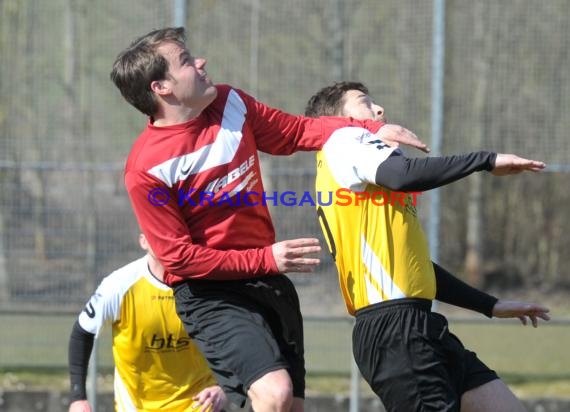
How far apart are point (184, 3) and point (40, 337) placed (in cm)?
256

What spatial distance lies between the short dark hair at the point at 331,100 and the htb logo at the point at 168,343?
1293 mm

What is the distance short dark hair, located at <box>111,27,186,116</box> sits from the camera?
3.96 meters

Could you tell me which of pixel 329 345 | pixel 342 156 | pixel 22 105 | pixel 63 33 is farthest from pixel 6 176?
pixel 342 156

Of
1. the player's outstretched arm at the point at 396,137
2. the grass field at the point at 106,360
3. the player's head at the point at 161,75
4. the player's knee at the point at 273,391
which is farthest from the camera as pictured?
the grass field at the point at 106,360

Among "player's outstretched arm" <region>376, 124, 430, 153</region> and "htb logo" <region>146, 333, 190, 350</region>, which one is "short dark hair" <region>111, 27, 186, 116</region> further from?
"htb logo" <region>146, 333, 190, 350</region>

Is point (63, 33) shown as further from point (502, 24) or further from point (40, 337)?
point (502, 24)

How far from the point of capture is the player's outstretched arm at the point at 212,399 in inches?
187

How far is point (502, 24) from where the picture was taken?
8.02 m

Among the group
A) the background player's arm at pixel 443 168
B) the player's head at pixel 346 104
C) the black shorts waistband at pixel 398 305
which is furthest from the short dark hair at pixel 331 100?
the black shorts waistband at pixel 398 305

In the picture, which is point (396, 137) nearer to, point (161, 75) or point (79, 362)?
point (161, 75)

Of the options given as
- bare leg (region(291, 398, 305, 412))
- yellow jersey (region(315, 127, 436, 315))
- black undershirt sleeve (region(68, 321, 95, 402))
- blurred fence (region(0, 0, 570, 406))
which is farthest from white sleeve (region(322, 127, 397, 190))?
blurred fence (region(0, 0, 570, 406))

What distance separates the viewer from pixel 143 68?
3.97 m

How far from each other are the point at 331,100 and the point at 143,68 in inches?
30.3

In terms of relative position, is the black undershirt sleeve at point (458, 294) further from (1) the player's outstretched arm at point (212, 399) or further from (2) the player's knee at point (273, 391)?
(1) the player's outstretched arm at point (212, 399)
